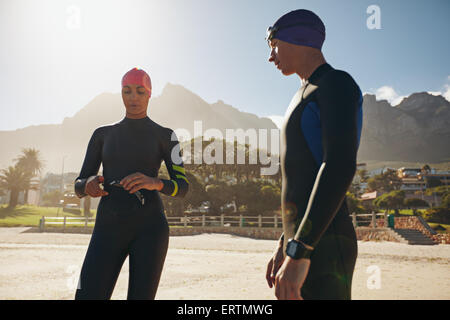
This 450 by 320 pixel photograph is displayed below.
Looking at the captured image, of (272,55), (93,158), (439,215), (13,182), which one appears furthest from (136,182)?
(13,182)

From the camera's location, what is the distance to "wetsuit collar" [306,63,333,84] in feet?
5.00

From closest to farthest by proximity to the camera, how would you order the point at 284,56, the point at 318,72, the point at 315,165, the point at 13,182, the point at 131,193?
the point at 315,165
the point at 318,72
the point at 284,56
the point at 131,193
the point at 13,182

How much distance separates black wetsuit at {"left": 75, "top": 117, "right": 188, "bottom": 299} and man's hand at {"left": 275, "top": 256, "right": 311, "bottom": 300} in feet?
3.88

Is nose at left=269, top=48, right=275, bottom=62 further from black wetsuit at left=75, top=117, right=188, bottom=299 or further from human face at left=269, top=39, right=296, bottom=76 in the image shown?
black wetsuit at left=75, top=117, right=188, bottom=299

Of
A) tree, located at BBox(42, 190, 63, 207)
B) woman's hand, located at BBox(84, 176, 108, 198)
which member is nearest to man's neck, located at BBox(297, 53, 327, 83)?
woman's hand, located at BBox(84, 176, 108, 198)

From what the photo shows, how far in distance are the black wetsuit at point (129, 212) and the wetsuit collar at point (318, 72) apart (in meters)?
1.27

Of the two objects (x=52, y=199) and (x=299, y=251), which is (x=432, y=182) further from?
(x=52, y=199)

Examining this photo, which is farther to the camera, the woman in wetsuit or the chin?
the woman in wetsuit

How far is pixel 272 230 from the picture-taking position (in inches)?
985

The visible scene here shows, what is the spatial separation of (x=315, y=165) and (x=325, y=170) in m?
0.17

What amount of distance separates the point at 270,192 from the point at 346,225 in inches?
1218

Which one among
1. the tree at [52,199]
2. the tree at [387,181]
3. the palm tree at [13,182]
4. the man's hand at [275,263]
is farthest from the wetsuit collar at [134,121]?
the tree at [52,199]

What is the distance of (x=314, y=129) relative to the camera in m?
1.45
